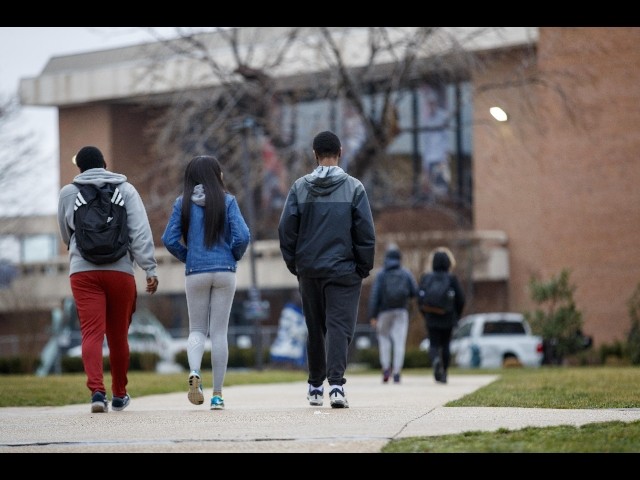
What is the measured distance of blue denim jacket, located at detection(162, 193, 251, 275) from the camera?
33.0 ft

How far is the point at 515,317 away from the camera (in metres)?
35.1

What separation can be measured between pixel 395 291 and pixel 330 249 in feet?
26.2

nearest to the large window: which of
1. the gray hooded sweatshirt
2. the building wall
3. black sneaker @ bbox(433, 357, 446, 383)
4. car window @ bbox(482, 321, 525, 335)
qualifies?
the building wall

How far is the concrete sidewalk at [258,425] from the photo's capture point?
7.15m

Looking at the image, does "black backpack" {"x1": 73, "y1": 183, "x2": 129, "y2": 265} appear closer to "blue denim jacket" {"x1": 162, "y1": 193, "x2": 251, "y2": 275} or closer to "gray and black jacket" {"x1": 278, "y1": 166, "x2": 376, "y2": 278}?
"blue denim jacket" {"x1": 162, "y1": 193, "x2": 251, "y2": 275}

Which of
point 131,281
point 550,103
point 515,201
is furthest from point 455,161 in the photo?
point 131,281

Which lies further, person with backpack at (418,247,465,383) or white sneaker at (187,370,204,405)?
person with backpack at (418,247,465,383)

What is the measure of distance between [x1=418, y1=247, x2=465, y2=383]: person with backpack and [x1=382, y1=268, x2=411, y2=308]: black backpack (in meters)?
0.27

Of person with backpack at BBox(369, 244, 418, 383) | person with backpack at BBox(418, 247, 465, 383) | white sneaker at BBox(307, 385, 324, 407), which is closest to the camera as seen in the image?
white sneaker at BBox(307, 385, 324, 407)

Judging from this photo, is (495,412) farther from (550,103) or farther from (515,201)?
(515,201)

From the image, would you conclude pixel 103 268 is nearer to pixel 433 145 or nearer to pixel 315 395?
pixel 315 395

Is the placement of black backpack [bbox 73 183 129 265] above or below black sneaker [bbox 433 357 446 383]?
above

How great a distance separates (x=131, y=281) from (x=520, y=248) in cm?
3790

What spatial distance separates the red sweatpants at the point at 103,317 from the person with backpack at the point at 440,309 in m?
7.39
